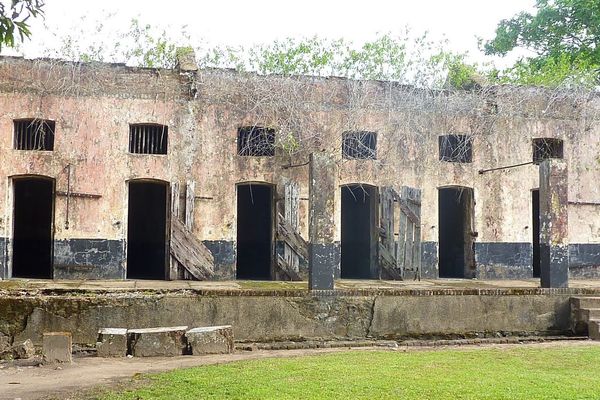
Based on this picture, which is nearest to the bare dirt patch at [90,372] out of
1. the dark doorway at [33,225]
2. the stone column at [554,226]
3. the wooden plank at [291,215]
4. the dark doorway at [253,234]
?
the stone column at [554,226]

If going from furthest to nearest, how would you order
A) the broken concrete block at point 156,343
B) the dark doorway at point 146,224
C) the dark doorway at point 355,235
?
the dark doorway at point 146,224 < the dark doorway at point 355,235 < the broken concrete block at point 156,343

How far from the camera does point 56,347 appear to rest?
980cm

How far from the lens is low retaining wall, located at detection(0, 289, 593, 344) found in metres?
11.1

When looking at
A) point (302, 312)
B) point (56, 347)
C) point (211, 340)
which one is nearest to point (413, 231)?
point (302, 312)

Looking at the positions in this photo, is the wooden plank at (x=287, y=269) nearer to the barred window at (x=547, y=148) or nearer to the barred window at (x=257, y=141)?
the barred window at (x=257, y=141)

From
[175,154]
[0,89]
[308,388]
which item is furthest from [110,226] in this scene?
[308,388]

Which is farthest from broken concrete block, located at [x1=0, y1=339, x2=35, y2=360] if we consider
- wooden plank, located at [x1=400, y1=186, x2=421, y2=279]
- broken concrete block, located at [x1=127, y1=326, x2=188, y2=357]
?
wooden plank, located at [x1=400, y1=186, x2=421, y2=279]

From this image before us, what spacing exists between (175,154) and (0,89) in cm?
418

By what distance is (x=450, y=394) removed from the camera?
7.10 metres

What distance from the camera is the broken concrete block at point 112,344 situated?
10.3m

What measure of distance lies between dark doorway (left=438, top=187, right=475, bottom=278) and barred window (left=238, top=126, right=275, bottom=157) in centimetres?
512

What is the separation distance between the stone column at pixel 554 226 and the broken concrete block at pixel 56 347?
8.98 metres

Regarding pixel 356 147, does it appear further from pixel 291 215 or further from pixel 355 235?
pixel 355 235

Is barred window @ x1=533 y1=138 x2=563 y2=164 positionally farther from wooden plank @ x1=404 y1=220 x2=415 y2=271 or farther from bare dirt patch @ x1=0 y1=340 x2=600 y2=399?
bare dirt patch @ x1=0 y1=340 x2=600 y2=399
